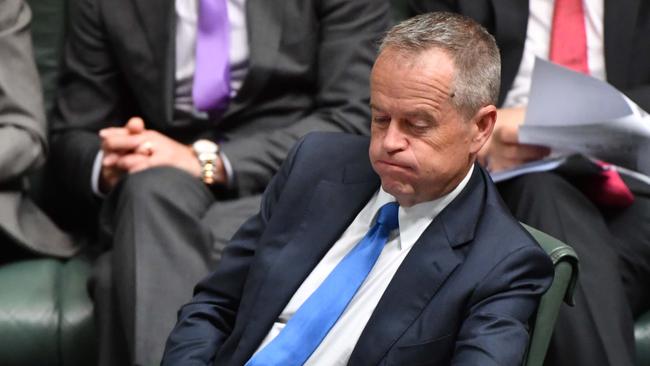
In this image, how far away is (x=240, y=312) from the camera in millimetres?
2350

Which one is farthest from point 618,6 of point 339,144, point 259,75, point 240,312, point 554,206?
point 240,312

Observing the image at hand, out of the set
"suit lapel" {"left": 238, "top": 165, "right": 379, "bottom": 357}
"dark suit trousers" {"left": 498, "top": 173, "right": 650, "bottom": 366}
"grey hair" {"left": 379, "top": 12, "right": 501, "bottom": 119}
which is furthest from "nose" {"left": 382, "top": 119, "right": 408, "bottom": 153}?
"dark suit trousers" {"left": 498, "top": 173, "right": 650, "bottom": 366}

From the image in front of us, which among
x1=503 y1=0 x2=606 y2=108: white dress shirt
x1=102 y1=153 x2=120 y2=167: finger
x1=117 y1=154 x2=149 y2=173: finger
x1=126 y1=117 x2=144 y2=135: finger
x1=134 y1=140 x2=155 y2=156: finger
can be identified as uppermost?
x1=503 y1=0 x2=606 y2=108: white dress shirt

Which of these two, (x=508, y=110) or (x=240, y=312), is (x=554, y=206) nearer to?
(x=508, y=110)

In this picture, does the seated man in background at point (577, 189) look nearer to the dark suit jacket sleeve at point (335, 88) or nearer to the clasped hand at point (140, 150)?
the dark suit jacket sleeve at point (335, 88)

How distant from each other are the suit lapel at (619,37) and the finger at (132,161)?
3.96 feet

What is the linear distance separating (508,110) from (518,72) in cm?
25

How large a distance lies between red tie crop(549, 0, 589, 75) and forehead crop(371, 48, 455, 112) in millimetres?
1273

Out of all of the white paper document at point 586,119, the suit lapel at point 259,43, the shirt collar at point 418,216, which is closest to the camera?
the shirt collar at point 418,216

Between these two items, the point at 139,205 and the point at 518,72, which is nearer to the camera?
the point at 139,205

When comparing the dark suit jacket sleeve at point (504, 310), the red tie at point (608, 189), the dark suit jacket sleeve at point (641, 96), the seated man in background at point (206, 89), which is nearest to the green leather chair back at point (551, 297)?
the dark suit jacket sleeve at point (504, 310)

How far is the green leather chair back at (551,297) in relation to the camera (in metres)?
2.20

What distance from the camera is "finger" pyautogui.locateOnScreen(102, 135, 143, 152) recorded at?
10.3 ft

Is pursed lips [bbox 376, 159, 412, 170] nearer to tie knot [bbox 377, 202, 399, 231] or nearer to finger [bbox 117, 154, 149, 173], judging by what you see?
tie knot [bbox 377, 202, 399, 231]
